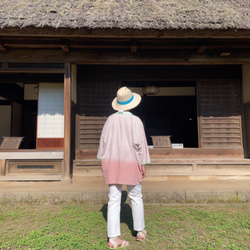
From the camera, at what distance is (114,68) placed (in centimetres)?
480

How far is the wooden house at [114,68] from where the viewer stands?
3283 millimetres

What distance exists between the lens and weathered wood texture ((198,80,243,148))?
4691 millimetres

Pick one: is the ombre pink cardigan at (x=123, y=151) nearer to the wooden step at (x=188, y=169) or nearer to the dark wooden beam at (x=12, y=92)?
the wooden step at (x=188, y=169)

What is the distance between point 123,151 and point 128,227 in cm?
103

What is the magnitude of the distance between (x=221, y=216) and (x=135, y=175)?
4.95 feet

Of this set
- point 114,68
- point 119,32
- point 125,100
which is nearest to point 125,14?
point 119,32

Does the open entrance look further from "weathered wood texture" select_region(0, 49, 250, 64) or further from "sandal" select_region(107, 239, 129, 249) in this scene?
"sandal" select_region(107, 239, 129, 249)

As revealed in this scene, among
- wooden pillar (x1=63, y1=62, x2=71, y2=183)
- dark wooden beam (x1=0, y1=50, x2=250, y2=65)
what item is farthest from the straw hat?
dark wooden beam (x1=0, y1=50, x2=250, y2=65)

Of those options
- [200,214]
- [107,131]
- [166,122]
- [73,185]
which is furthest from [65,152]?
[166,122]

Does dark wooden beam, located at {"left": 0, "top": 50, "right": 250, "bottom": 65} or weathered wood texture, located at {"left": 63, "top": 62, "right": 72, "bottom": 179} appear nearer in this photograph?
weathered wood texture, located at {"left": 63, "top": 62, "right": 72, "bottom": 179}

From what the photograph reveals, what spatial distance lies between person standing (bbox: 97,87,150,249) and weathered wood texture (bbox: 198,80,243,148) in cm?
332

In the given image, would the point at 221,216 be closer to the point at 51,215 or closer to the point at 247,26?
the point at 51,215

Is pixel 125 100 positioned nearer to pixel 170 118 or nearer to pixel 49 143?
pixel 49 143

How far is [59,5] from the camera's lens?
3648mm
